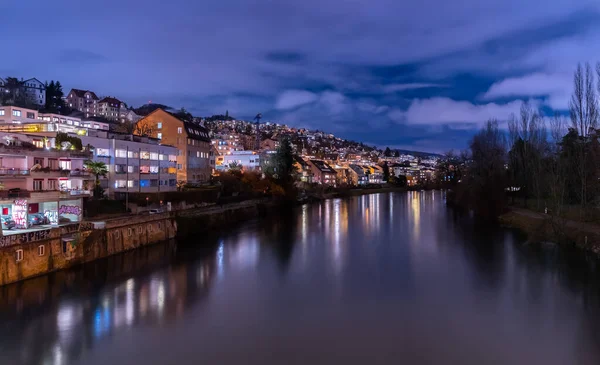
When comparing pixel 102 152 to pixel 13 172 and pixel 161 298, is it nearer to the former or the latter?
pixel 13 172

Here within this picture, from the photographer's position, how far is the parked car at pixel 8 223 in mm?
12714

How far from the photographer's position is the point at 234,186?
98.9 ft

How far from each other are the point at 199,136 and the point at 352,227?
611 inches

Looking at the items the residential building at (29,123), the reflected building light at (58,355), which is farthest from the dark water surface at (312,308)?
the residential building at (29,123)

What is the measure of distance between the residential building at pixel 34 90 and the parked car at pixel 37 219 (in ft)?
133

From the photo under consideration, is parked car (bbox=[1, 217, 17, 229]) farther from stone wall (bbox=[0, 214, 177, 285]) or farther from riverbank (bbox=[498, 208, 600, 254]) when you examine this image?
riverbank (bbox=[498, 208, 600, 254])

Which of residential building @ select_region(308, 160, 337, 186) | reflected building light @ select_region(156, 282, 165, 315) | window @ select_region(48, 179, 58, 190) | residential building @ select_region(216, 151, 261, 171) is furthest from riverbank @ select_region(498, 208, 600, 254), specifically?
residential building @ select_region(308, 160, 337, 186)

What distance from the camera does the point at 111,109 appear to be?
5878 cm

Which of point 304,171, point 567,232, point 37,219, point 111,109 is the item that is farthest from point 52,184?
point 111,109

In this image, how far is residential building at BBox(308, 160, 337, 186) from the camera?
59.6 meters

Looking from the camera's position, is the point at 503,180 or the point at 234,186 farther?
the point at 234,186

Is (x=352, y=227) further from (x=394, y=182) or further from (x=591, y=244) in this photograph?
(x=394, y=182)

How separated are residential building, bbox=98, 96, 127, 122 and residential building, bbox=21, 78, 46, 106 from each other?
8603mm

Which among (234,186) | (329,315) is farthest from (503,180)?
(329,315)
